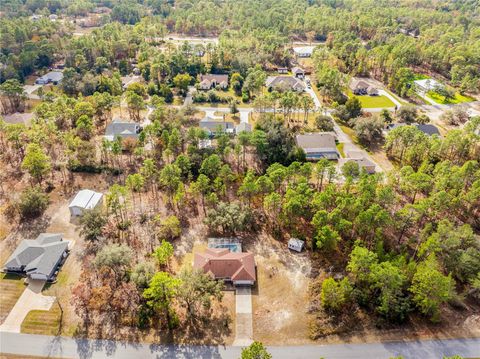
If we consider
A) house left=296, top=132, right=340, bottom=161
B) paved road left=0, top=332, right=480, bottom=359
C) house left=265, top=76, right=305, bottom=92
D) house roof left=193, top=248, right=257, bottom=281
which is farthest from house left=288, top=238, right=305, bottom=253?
house left=265, top=76, right=305, bottom=92

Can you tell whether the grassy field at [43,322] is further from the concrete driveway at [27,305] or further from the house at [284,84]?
the house at [284,84]

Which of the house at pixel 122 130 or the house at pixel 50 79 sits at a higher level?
the house at pixel 50 79

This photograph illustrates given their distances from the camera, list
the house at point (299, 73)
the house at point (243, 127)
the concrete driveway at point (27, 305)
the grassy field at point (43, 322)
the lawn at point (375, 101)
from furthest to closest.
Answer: the house at point (299, 73)
the lawn at point (375, 101)
the house at point (243, 127)
the concrete driveway at point (27, 305)
the grassy field at point (43, 322)

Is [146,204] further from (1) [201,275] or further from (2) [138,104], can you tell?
(2) [138,104]

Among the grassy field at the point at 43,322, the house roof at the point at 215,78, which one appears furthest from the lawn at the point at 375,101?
the grassy field at the point at 43,322

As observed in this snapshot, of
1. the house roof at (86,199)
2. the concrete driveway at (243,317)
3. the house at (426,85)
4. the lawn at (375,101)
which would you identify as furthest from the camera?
the house at (426,85)

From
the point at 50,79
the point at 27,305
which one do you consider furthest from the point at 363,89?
the point at 27,305

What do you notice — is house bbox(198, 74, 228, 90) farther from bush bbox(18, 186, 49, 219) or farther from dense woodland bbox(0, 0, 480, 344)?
bush bbox(18, 186, 49, 219)
